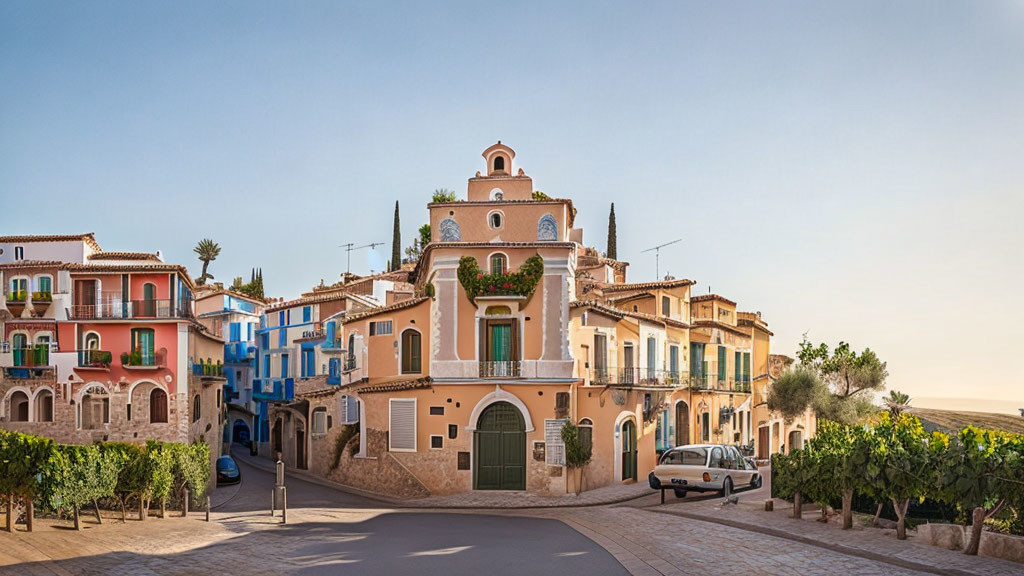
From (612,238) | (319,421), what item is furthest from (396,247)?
(319,421)

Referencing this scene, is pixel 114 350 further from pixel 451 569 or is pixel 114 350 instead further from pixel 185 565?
pixel 451 569

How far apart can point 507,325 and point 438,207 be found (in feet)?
19.6

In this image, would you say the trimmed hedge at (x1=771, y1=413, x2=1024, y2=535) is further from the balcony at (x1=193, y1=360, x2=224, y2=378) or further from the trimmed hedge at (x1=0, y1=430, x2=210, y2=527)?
the balcony at (x1=193, y1=360, x2=224, y2=378)

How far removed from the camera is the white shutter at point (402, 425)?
33.7 metres

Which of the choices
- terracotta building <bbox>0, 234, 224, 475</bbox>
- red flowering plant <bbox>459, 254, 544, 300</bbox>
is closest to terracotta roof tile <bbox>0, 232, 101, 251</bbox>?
terracotta building <bbox>0, 234, 224, 475</bbox>

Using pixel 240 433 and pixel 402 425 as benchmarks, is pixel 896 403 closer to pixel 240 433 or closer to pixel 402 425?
pixel 402 425

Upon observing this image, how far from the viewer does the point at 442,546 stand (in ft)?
67.6

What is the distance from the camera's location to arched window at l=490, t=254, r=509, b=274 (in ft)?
113

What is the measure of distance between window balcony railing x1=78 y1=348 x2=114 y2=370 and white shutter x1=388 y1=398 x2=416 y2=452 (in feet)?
43.2

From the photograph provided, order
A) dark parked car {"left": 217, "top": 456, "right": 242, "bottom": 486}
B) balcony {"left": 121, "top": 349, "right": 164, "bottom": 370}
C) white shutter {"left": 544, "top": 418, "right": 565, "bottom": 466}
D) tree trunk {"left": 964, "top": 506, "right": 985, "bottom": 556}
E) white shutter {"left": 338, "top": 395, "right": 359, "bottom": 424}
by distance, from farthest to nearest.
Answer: dark parked car {"left": 217, "top": 456, "right": 242, "bottom": 486} < white shutter {"left": 338, "top": 395, "right": 359, "bottom": 424} < balcony {"left": 121, "top": 349, "right": 164, "bottom": 370} < white shutter {"left": 544, "top": 418, "right": 565, "bottom": 466} < tree trunk {"left": 964, "top": 506, "right": 985, "bottom": 556}

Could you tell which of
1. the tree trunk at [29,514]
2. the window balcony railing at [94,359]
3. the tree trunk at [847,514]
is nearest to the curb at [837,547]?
the tree trunk at [847,514]

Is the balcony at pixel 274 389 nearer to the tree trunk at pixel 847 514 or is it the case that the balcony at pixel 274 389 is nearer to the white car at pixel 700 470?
the white car at pixel 700 470

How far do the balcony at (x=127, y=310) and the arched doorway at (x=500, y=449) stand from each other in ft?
49.5

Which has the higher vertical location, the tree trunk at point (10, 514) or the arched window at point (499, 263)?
the arched window at point (499, 263)
